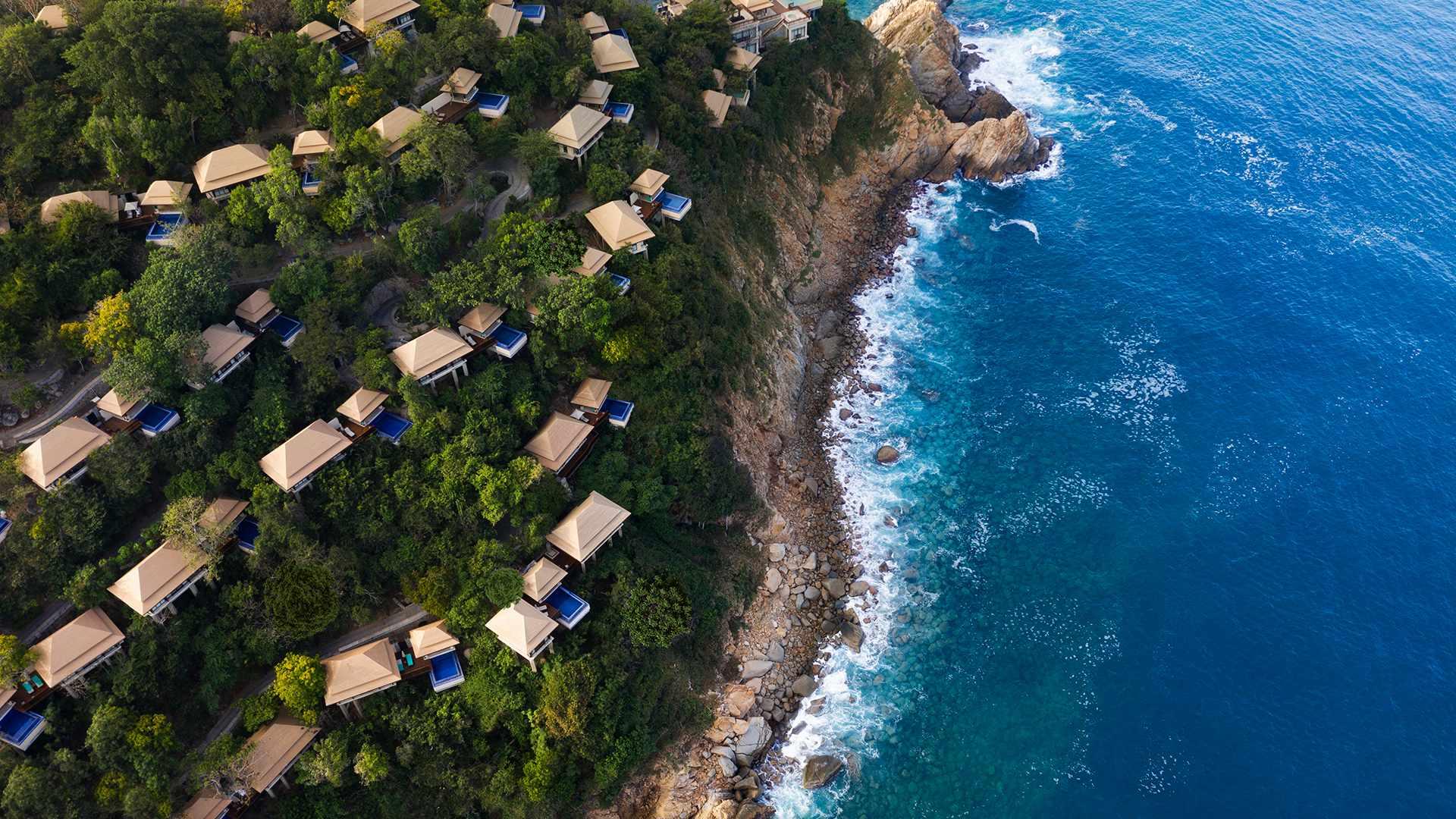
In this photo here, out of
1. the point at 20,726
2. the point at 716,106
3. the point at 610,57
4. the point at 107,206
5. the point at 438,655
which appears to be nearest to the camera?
the point at 20,726

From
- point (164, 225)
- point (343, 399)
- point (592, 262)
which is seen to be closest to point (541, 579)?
point (343, 399)

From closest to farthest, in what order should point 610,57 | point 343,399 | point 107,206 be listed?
1. point 343,399
2. point 107,206
3. point 610,57

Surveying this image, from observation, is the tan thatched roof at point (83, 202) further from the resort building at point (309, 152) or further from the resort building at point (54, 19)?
the resort building at point (54, 19)

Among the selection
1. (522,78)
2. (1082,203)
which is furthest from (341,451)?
(1082,203)

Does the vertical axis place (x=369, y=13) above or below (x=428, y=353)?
above

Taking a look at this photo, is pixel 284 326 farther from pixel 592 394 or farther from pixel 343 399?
pixel 592 394

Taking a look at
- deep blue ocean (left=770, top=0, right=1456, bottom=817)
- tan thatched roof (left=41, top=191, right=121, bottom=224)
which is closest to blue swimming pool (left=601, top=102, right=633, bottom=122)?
deep blue ocean (left=770, top=0, right=1456, bottom=817)

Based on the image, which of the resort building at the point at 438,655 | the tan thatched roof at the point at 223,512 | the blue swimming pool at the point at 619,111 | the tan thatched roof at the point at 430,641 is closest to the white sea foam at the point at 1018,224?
the blue swimming pool at the point at 619,111
